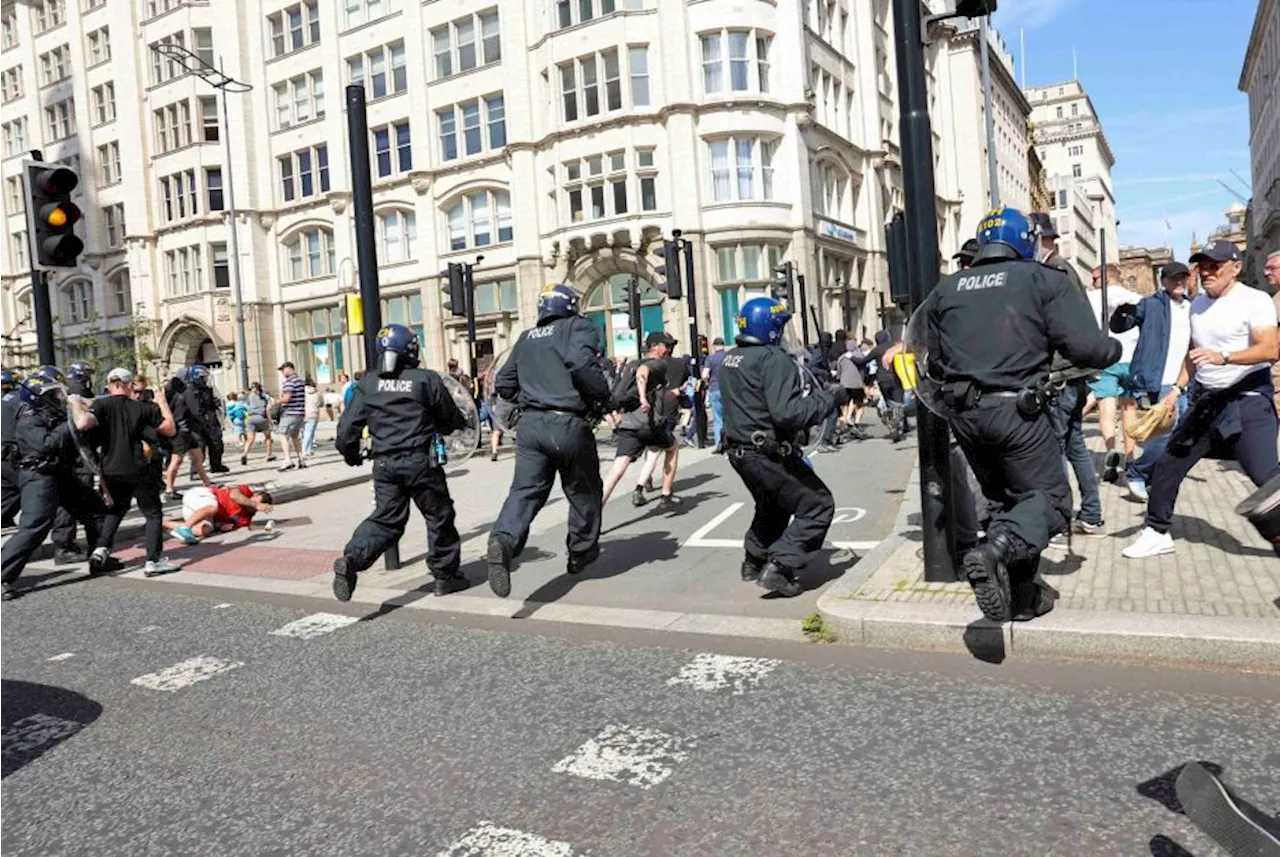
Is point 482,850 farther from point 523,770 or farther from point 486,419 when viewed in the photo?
point 486,419

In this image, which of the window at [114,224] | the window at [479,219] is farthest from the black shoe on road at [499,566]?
the window at [114,224]

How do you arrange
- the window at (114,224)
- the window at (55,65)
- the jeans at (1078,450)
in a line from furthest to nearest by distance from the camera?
the window at (55,65) < the window at (114,224) < the jeans at (1078,450)

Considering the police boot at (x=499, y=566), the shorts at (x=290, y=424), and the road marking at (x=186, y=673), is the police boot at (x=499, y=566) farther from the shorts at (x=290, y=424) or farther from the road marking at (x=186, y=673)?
the shorts at (x=290, y=424)

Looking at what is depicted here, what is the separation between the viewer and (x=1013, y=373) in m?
4.12

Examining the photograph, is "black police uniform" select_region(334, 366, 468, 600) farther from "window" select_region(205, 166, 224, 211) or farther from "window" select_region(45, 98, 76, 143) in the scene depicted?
"window" select_region(45, 98, 76, 143)

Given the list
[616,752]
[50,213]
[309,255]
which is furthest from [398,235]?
[616,752]

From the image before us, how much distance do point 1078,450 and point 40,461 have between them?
7.65 m

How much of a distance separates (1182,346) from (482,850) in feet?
20.4

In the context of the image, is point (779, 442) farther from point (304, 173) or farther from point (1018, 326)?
point (304, 173)

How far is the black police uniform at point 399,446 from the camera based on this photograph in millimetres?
6004

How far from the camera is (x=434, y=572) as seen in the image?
6367 millimetres

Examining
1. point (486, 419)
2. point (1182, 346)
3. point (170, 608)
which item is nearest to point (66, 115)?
point (486, 419)

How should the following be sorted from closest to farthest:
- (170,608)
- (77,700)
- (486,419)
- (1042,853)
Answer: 1. (1042,853)
2. (77,700)
3. (170,608)
4. (486,419)

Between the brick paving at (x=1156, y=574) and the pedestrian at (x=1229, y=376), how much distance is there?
1.57 ft
